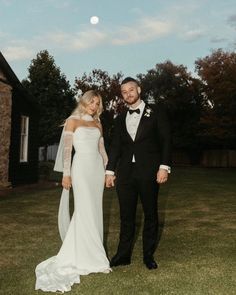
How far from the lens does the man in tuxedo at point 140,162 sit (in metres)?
5.98

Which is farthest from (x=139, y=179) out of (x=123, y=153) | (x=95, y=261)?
(x=95, y=261)

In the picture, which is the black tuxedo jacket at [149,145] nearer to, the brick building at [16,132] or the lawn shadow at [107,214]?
the lawn shadow at [107,214]

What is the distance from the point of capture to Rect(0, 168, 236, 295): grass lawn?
538 cm

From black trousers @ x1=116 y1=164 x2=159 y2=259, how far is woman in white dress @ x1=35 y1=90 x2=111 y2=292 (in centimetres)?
33

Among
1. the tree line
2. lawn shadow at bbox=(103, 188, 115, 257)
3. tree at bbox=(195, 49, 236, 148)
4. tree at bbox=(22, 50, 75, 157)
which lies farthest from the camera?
tree at bbox=(22, 50, 75, 157)

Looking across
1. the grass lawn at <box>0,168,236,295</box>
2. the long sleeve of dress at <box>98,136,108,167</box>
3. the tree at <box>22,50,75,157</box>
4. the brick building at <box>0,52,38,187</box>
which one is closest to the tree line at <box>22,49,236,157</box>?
the tree at <box>22,50,75,157</box>

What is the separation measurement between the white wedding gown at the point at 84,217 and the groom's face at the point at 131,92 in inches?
24.0

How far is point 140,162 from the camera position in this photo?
19.7 feet

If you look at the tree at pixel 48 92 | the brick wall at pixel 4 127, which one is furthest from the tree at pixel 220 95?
the brick wall at pixel 4 127

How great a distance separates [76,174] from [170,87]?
43030 millimetres

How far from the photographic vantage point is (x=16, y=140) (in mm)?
19375

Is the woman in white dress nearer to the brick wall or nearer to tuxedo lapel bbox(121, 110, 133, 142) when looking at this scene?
tuxedo lapel bbox(121, 110, 133, 142)

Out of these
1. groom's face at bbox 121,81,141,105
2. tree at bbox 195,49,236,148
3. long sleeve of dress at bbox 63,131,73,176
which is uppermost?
tree at bbox 195,49,236,148

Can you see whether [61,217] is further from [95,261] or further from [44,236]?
[44,236]
